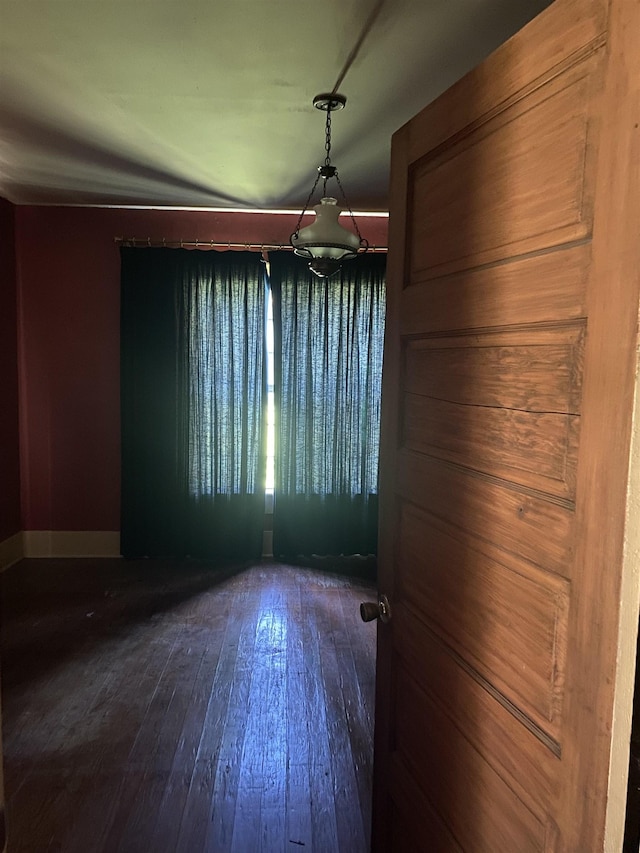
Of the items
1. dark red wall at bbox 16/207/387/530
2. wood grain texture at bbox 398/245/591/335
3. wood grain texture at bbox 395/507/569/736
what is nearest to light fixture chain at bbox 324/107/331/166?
dark red wall at bbox 16/207/387/530

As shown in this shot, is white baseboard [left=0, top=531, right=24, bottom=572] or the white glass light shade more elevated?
the white glass light shade

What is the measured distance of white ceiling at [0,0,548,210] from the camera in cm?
180

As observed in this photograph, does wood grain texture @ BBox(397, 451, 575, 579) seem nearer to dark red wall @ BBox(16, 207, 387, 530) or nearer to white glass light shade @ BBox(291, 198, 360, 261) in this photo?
white glass light shade @ BBox(291, 198, 360, 261)

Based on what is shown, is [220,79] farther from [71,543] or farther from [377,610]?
[71,543]

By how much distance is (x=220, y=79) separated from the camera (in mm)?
2234

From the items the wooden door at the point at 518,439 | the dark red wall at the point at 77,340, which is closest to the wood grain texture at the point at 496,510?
the wooden door at the point at 518,439

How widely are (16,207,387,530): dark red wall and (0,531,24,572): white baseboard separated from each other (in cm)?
13

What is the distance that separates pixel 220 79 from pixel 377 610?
197 cm

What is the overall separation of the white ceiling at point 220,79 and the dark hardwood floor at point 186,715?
8.14ft

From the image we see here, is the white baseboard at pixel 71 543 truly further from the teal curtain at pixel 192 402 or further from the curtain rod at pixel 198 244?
the curtain rod at pixel 198 244

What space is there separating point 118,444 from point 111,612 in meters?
1.37

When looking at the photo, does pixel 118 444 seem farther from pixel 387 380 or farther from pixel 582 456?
pixel 582 456

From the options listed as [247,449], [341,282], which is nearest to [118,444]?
[247,449]

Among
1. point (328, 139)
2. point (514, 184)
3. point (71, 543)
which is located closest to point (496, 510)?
point (514, 184)
